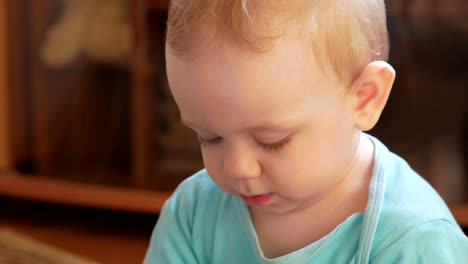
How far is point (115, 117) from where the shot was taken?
152 cm

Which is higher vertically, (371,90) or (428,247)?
(371,90)

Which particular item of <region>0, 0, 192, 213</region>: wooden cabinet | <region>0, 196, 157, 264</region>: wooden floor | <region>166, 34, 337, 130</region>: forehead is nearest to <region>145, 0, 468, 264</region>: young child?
<region>166, 34, 337, 130</region>: forehead

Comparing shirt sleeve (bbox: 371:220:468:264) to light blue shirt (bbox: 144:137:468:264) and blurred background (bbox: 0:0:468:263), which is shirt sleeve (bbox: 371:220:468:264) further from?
blurred background (bbox: 0:0:468:263)

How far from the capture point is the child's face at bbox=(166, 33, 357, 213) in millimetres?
671

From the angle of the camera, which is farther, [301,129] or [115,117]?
[115,117]

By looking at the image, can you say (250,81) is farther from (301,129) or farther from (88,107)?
(88,107)

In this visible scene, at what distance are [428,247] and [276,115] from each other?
203 millimetres

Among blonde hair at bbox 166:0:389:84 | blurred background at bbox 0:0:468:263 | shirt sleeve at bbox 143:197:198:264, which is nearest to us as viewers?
blonde hair at bbox 166:0:389:84

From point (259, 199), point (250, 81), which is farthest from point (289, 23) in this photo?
point (259, 199)

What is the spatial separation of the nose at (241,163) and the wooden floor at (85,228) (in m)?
0.66

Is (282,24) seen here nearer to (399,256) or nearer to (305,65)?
(305,65)

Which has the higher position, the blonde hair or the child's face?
the blonde hair

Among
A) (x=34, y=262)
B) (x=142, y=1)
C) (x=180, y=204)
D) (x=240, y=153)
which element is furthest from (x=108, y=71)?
(x=240, y=153)

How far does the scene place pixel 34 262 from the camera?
4.16ft
